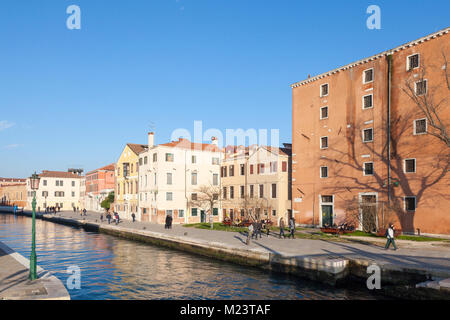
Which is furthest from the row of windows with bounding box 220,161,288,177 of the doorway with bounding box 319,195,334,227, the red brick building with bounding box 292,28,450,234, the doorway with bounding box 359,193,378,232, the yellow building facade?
the yellow building facade

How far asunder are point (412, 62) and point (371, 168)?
31.0ft

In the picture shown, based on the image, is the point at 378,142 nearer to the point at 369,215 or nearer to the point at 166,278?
the point at 369,215

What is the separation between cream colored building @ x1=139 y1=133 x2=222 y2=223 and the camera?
164 feet

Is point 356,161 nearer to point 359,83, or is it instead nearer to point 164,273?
point 359,83

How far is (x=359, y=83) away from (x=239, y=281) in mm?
23547

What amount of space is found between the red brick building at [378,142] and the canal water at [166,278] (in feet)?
49.1

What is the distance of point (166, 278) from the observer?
20672 mm

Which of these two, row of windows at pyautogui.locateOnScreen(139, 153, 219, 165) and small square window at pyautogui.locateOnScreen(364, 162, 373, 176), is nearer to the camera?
small square window at pyautogui.locateOnScreen(364, 162, 373, 176)

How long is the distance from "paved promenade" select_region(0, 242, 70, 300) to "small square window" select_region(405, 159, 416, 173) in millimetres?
26970

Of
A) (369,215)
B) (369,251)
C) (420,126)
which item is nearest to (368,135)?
(420,126)

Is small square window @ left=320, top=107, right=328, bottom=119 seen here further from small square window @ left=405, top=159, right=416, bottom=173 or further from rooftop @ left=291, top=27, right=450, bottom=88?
small square window @ left=405, top=159, right=416, bottom=173

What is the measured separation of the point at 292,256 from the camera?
69.8 ft

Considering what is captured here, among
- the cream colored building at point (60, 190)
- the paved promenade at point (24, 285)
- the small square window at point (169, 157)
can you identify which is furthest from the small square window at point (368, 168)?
the cream colored building at point (60, 190)
